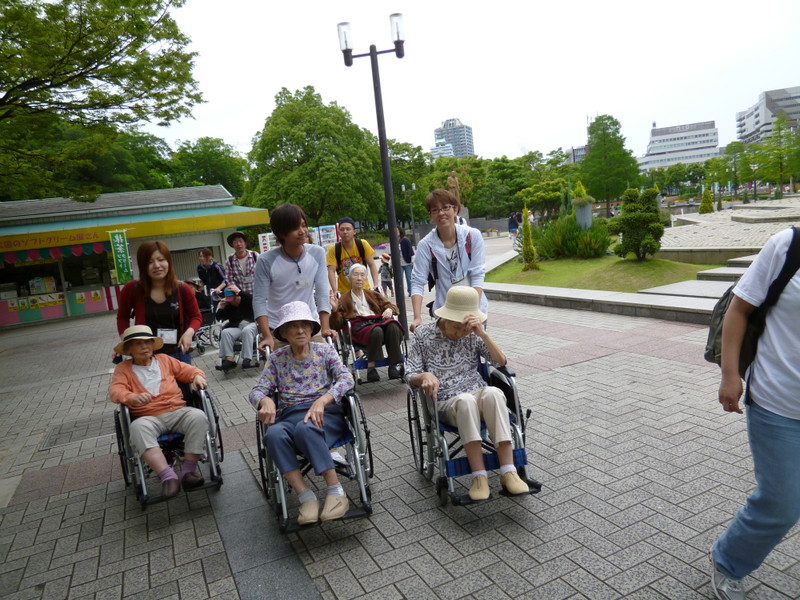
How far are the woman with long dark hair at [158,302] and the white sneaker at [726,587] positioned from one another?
12.2ft

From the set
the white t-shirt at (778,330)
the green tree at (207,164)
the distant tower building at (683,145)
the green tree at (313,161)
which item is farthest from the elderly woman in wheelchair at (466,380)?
the distant tower building at (683,145)

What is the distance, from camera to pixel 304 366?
360 centimetres

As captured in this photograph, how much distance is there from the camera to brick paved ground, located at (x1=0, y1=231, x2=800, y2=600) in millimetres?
2674

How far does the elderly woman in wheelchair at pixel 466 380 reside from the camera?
318cm

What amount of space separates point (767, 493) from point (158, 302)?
162 inches

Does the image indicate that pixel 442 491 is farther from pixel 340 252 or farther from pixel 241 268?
pixel 241 268

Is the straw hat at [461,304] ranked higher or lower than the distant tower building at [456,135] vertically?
lower

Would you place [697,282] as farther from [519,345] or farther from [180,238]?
[180,238]

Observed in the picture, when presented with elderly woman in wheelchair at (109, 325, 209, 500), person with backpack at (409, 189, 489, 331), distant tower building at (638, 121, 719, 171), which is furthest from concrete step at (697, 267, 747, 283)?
distant tower building at (638, 121, 719, 171)

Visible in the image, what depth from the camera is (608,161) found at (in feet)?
162

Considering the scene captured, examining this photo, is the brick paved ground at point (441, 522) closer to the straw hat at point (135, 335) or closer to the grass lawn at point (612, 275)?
the straw hat at point (135, 335)

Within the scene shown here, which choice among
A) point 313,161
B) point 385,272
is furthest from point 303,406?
point 313,161

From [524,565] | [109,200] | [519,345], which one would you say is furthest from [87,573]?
[109,200]

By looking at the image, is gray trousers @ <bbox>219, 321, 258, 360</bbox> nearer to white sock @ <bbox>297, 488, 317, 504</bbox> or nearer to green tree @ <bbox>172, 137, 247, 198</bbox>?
white sock @ <bbox>297, 488, 317, 504</bbox>
